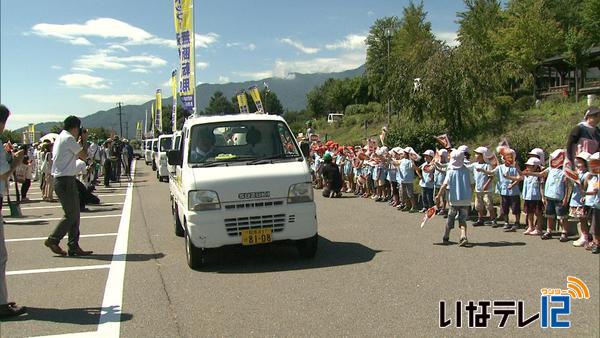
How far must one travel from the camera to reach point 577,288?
5781 millimetres

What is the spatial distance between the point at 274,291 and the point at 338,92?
277ft

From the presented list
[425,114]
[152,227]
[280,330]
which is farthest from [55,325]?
[425,114]

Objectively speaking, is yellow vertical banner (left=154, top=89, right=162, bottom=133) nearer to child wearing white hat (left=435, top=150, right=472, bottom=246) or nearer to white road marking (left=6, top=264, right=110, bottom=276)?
white road marking (left=6, top=264, right=110, bottom=276)

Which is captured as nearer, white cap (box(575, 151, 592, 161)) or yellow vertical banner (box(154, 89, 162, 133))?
white cap (box(575, 151, 592, 161))

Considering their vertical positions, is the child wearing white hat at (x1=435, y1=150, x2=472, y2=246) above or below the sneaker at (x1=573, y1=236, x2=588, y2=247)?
above

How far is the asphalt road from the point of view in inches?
195

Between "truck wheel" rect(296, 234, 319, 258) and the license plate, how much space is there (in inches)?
23.7

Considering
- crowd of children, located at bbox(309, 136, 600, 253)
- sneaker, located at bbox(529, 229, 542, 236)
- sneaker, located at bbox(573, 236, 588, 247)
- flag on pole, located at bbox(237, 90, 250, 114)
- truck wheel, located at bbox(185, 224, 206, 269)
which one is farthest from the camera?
flag on pole, located at bbox(237, 90, 250, 114)

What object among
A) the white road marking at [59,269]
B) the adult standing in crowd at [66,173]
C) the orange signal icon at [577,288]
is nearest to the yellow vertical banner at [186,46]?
the adult standing in crowd at [66,173]

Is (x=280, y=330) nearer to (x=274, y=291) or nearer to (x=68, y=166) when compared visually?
(x=274, y=291)

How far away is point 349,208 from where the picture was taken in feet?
43.1

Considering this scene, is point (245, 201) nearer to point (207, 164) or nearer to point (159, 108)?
point (207, 164)

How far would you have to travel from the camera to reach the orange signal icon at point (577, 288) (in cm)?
551

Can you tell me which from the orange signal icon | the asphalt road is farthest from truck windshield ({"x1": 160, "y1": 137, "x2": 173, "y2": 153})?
the orange signal icon
